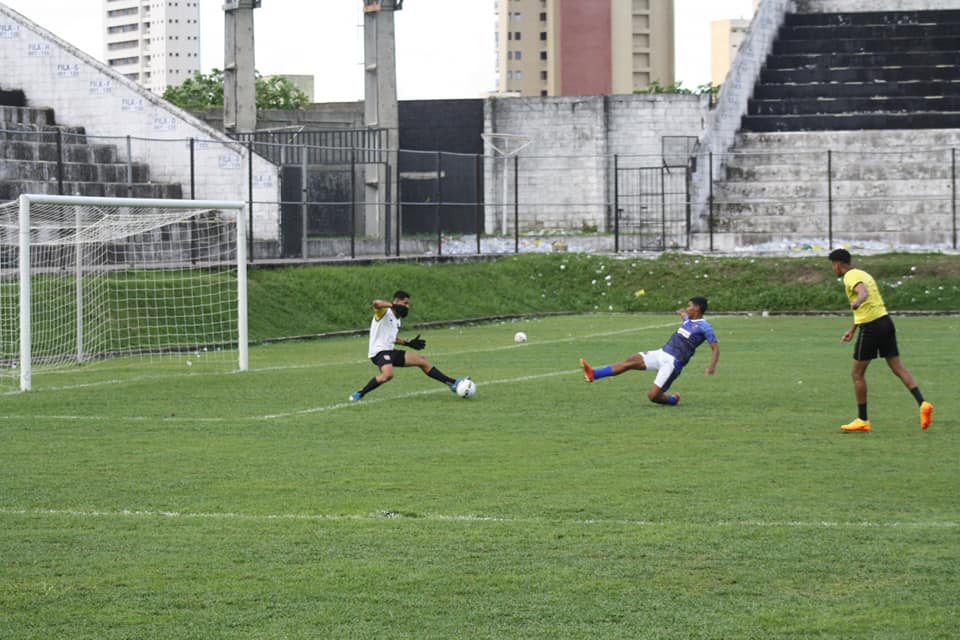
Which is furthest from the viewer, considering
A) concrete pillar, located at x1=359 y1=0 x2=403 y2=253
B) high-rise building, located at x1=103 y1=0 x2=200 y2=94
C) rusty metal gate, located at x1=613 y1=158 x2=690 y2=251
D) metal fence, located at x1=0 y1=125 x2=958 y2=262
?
high-rise building, located at x1=103 y1=0 x2=200 y2=94

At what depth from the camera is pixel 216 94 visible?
276ft

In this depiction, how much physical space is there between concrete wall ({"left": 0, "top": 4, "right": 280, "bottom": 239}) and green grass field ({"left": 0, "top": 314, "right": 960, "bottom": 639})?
564 inches

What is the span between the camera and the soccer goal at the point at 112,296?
21.1 meters

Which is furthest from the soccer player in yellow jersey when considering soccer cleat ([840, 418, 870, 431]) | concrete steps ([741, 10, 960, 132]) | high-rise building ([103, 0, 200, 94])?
high-rise building ([103, 0, 200, 94])

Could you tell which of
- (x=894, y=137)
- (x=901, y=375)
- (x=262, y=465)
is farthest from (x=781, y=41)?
(x=262, y=465)

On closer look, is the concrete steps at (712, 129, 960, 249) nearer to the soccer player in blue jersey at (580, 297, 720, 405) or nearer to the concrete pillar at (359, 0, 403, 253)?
the concrete pillar at (359, 0, 403, 253)

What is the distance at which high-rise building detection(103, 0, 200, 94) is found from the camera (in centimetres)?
17350

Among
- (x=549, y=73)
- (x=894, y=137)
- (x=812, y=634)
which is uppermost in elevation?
(x=549, y=73)

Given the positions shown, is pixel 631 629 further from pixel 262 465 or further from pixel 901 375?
pixel 901 375

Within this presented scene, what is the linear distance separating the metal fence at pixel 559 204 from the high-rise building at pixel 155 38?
133232mm

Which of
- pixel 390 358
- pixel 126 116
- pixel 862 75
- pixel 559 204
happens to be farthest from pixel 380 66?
pixel 390 358

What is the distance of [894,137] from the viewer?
42094 mm

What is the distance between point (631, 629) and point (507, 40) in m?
146

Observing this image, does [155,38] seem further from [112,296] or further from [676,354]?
[676,354]
